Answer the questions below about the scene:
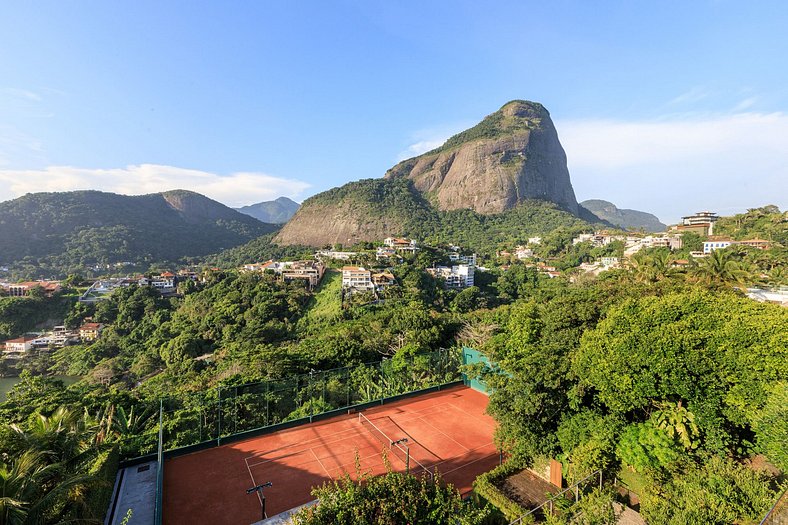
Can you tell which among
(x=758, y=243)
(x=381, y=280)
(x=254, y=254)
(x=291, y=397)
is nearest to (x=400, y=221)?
(x=254, y=254)

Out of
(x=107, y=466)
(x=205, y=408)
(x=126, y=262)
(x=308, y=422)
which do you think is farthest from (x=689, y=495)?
(x=126, y=262)

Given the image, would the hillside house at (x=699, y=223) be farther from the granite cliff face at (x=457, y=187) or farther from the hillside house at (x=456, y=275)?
the granite cliff face at (x=457, y=187)

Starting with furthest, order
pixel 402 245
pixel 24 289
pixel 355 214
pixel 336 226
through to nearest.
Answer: pixel 355 214 → pixel 336 226 → pixel 402 245 → pixel 24 289

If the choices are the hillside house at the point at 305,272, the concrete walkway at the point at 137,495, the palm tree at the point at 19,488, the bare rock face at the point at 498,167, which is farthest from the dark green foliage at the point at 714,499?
the bare rock face at the point at 498,167

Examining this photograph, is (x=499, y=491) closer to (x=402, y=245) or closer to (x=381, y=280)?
(x=381, y=280)

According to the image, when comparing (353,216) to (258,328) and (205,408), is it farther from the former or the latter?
(205,408)

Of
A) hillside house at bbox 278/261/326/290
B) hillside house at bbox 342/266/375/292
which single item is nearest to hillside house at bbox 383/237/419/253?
hillside house at bbox 278/261/326/290

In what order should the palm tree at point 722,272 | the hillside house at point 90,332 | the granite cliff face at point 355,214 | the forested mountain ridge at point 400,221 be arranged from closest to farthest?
the palm tree at point 722,272, the hillside house at point 90,332, the forested mountain ridge at point 400,221, the granite cliff face at point 355,214
